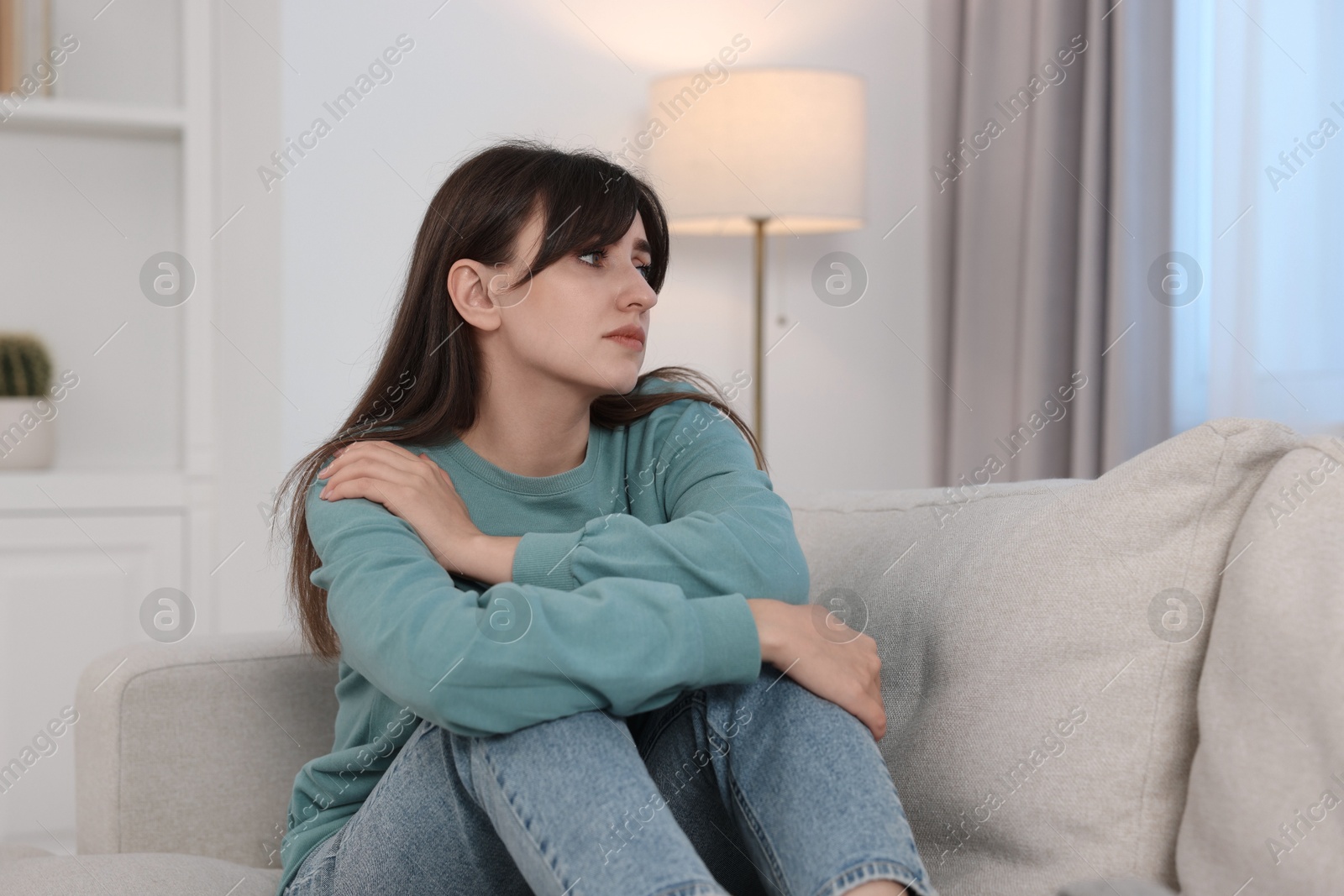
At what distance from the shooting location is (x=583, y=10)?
8.18 feet

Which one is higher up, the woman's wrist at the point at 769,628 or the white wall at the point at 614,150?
the white wall at the point at 614,150

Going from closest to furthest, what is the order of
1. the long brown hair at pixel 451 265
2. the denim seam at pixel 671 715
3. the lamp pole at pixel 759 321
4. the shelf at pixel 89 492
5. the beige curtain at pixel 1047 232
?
1. the denim seam at pixel 671 715
2. the long brown hair at pixel 451 265
3. the shelf at pixel 89 492
4. the beige curtain at pixel 1047 232
5. the lamp pole at pixel 759 321

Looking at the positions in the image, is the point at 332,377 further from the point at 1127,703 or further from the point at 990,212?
the point at 1127,703

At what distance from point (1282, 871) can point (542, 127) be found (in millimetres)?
2025

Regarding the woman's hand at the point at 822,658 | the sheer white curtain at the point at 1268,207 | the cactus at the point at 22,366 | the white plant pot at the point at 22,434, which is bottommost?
the woman's hand at the point at 822,658

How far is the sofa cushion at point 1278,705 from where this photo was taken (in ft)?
2.44

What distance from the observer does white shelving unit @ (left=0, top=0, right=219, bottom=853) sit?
2.00 metres

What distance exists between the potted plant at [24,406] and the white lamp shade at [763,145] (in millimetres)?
1168

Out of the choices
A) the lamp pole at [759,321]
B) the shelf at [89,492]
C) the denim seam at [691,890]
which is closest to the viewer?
the denim seam at [691,890]

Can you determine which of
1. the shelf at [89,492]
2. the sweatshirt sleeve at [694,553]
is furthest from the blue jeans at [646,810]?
the shelf at [89,492]

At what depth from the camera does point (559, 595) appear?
0.87 m

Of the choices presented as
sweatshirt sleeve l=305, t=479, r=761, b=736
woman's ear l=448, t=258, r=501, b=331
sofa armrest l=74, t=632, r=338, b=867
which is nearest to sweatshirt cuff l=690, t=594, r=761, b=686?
sweatshirt sleeve l=305, t=479, r=761, b=736

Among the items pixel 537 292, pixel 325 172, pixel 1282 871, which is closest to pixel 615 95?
pixel 325 172

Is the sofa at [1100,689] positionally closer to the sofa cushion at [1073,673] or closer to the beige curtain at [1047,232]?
the sofa cushion at [1073,673]
